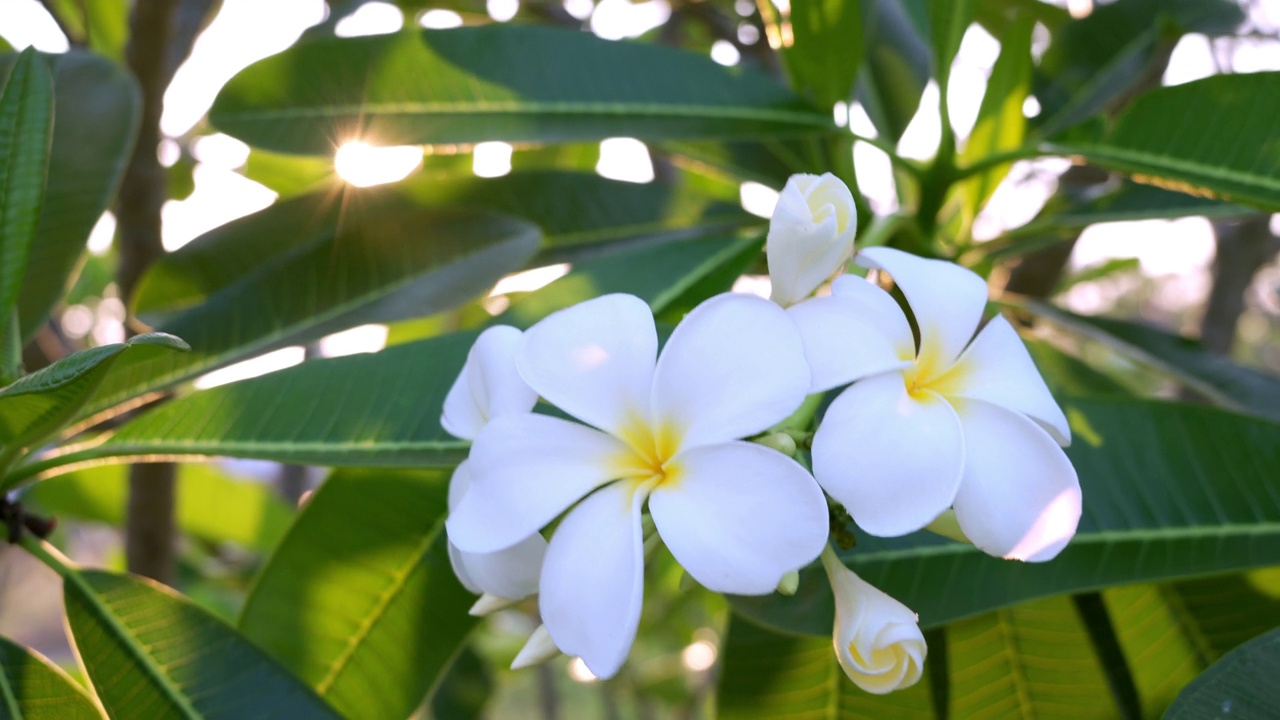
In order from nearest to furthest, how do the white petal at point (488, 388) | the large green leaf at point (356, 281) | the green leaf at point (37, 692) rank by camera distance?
the white petal at point (488, 388) → the green leaf at point (37, 692) → the large green leaf at point (356, 281)

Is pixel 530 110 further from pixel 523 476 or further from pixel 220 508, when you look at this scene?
pixel 220 508

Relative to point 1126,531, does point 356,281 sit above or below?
above

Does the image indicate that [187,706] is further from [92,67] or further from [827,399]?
[92,67]

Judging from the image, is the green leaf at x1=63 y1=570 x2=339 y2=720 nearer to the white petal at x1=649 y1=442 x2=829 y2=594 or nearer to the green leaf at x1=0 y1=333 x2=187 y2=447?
the green leaf at x1=0 y1=333 x2=187 y2=447

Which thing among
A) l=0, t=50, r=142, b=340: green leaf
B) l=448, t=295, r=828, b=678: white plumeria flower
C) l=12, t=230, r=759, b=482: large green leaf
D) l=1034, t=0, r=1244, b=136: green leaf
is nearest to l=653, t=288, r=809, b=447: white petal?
l=448, t=295, r=828, b=678: white plumeria flower

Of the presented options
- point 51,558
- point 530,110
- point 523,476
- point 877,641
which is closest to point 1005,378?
point 877,641

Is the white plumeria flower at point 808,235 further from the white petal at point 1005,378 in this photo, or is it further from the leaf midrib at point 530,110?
the leaf midrib at point 530,110

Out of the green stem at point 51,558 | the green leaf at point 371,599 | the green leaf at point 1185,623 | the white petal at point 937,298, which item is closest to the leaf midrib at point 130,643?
the green stem at point 51,558
